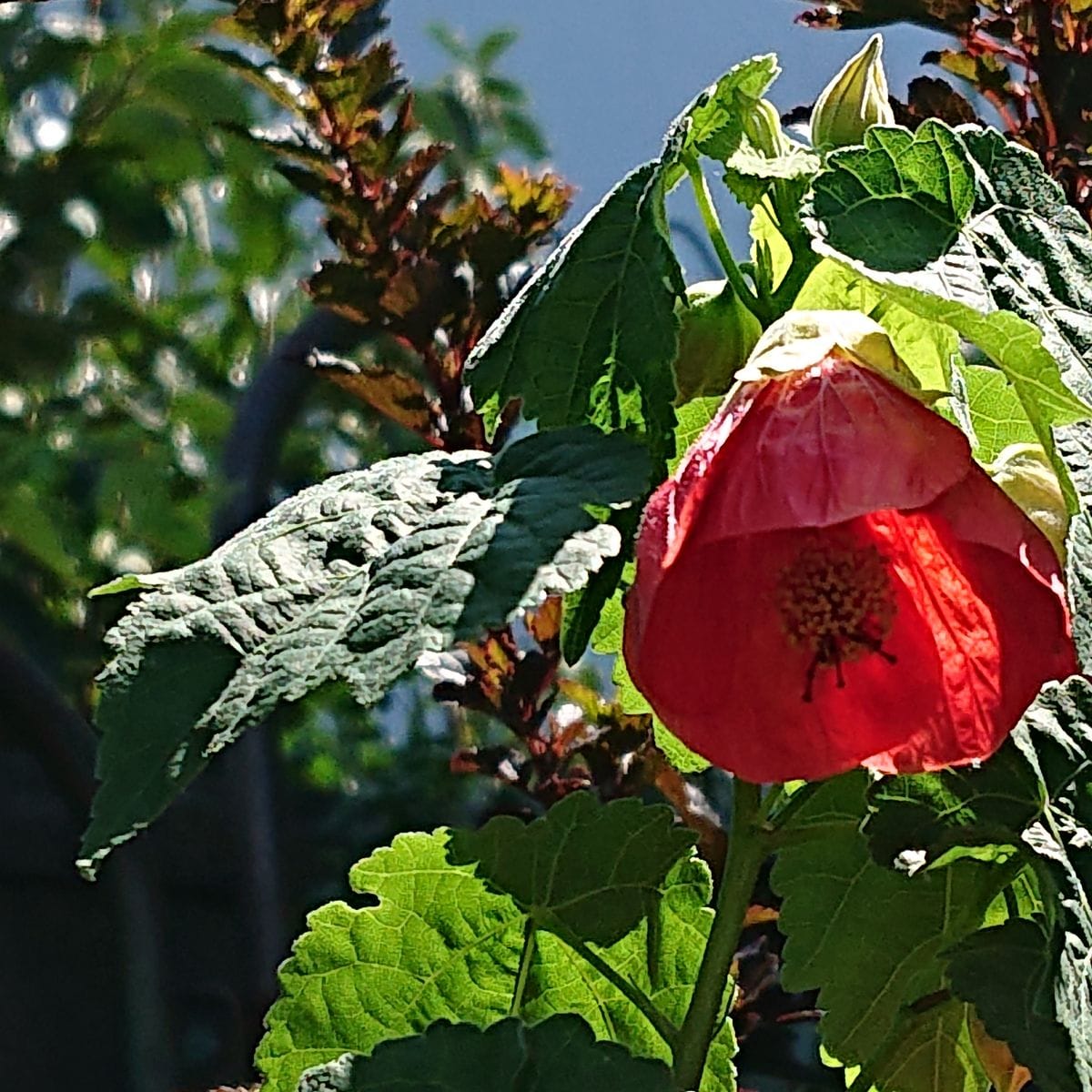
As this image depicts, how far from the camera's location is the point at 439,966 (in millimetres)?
473

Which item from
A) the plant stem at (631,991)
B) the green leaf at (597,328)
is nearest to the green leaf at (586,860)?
the plant stem at (631,991)

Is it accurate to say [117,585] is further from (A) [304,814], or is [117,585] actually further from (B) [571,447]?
(A) [304,814]

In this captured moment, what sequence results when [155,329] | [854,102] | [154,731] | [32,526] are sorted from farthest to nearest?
[155,329] → [32,526] → [854,102] → [154,731]

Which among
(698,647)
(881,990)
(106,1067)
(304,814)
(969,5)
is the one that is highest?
(969,5)

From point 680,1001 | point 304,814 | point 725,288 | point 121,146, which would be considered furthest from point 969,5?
point 304,814

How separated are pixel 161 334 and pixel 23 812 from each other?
1.66 feet

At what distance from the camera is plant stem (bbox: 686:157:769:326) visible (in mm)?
406

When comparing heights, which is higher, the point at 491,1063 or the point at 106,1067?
the point at 491,1063

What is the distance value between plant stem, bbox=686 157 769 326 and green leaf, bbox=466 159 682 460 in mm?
22

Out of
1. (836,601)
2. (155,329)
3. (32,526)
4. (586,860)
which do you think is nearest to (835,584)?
(836,601)

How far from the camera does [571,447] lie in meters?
0.36

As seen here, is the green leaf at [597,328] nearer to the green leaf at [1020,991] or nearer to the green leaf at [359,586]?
the green leaf at [359,586]

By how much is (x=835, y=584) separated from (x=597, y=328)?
85 millimetres

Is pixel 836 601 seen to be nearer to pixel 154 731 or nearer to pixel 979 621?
pixel 979 621
